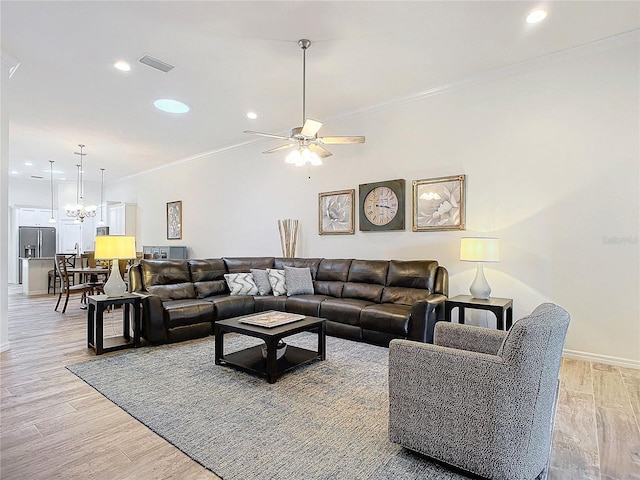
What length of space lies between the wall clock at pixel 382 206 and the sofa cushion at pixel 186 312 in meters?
2.48

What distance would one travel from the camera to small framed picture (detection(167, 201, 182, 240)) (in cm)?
848

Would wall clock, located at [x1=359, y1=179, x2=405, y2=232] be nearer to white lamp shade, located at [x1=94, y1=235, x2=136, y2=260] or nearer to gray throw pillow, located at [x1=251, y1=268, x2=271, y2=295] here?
gray throw pillow, located at [x1=251, y1=268, x2=271, y2=295]

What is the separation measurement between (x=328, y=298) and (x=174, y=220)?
18.4ft

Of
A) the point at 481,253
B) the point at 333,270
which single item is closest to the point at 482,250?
the point at 481,253

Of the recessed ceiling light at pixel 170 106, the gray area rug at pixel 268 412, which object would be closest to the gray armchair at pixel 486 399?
the gray area rug at pixel 268 412

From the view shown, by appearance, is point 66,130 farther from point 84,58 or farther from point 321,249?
point 321,249

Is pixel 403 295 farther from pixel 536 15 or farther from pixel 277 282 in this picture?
pixel 536 15

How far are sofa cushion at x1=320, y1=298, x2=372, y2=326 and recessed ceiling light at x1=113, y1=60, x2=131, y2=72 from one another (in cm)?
359

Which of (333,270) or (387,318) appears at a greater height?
(333,270)

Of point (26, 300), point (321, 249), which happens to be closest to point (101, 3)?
point (321, 249)

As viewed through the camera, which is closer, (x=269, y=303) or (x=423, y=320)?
(x=423, y=320)

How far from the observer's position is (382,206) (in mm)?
5000

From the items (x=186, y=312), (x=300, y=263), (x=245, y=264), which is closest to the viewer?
(x=186, y=312)

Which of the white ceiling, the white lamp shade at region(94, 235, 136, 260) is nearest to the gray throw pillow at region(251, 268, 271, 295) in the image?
the white lamp shade at region(94, 235, 136, 260)
